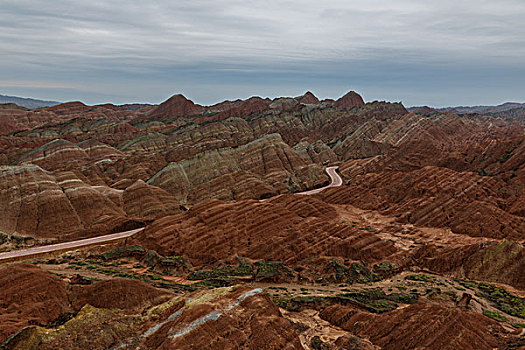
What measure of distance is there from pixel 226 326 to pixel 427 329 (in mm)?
13748

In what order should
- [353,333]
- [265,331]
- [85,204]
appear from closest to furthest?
[265,331]
[353,333]
[85,204]

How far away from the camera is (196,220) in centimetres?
4947

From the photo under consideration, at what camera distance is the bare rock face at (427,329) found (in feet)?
71.7

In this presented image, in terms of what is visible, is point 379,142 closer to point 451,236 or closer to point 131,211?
point 451,236

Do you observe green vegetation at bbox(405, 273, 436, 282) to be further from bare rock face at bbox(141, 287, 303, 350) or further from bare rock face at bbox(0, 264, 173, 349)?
bare rock face at bbox(0, 264, 173, 349)

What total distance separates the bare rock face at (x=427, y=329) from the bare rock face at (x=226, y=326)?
242 inches

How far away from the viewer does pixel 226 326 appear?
21.6m

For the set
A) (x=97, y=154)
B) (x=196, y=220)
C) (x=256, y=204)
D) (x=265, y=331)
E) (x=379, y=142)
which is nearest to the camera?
(x=265, y=331)

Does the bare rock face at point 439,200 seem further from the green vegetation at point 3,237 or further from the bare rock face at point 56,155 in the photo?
the bare rock face at point 56,155

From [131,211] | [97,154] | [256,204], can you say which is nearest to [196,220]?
[256,204]

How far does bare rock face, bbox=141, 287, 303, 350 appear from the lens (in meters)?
20.5

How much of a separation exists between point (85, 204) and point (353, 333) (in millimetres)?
56852

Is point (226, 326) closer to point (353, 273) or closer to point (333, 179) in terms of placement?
point (353, 273)

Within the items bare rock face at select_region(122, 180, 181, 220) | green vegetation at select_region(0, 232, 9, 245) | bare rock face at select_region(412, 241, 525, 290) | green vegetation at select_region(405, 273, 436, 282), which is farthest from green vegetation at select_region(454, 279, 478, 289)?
green vegetation at select_region(0, 232, 9, 245)
